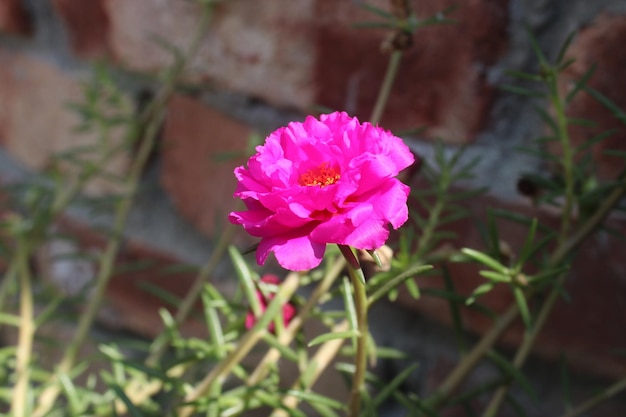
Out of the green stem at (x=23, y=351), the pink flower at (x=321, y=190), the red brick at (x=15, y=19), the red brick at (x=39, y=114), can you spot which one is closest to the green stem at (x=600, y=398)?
the pink flower at (x=321, y=190)

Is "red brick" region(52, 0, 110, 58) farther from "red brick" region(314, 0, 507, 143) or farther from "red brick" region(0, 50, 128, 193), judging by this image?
"red brick" region(314, 0, 507, 143)

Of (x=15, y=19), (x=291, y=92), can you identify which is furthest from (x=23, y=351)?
(x=15, y=19)

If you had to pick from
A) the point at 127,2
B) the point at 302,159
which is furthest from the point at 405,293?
the point at 127,2

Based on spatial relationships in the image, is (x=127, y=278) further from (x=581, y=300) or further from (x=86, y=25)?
(x=581, y=300)

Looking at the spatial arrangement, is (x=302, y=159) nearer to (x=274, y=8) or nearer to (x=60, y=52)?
(x=274, y=8)

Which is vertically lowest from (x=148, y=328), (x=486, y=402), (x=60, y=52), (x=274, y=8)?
(x=148, y=328)

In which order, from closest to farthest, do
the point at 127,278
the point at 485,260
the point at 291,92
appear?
the point at 485,260
the point at 291,92
the point at 127,278
